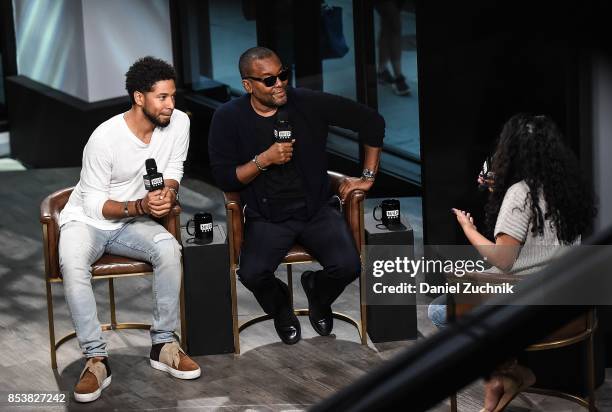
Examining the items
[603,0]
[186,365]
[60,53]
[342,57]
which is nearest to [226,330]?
[186,365]

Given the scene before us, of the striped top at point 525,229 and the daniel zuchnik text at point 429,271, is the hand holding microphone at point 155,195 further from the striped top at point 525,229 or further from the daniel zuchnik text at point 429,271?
the striped top at point 525,229

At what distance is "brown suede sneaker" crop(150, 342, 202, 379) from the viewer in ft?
12.9

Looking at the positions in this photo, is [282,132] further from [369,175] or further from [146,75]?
[146,75]

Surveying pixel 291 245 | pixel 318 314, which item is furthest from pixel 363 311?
pixel 291 245

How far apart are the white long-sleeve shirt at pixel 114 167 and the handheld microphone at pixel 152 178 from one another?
0.17 meters

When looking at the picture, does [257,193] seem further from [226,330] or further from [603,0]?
[603,0]

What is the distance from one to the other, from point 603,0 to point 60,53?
4.46m

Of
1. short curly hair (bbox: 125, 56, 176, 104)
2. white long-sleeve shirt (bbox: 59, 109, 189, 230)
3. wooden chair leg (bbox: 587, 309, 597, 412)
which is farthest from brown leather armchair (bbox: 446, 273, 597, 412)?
short curly hair (bbox: 125, 56, 176, 104)

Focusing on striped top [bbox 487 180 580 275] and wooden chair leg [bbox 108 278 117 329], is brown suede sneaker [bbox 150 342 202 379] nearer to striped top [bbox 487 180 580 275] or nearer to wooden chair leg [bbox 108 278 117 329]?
wooden chair leg [bbox 108 278 117 329]

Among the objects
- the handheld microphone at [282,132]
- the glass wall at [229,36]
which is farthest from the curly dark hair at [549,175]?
the glass wall at [229,36]

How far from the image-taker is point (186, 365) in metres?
3.94

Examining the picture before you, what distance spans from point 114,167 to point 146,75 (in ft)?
1.26

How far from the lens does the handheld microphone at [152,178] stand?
3.74m

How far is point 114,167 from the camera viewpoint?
12.9 feet
